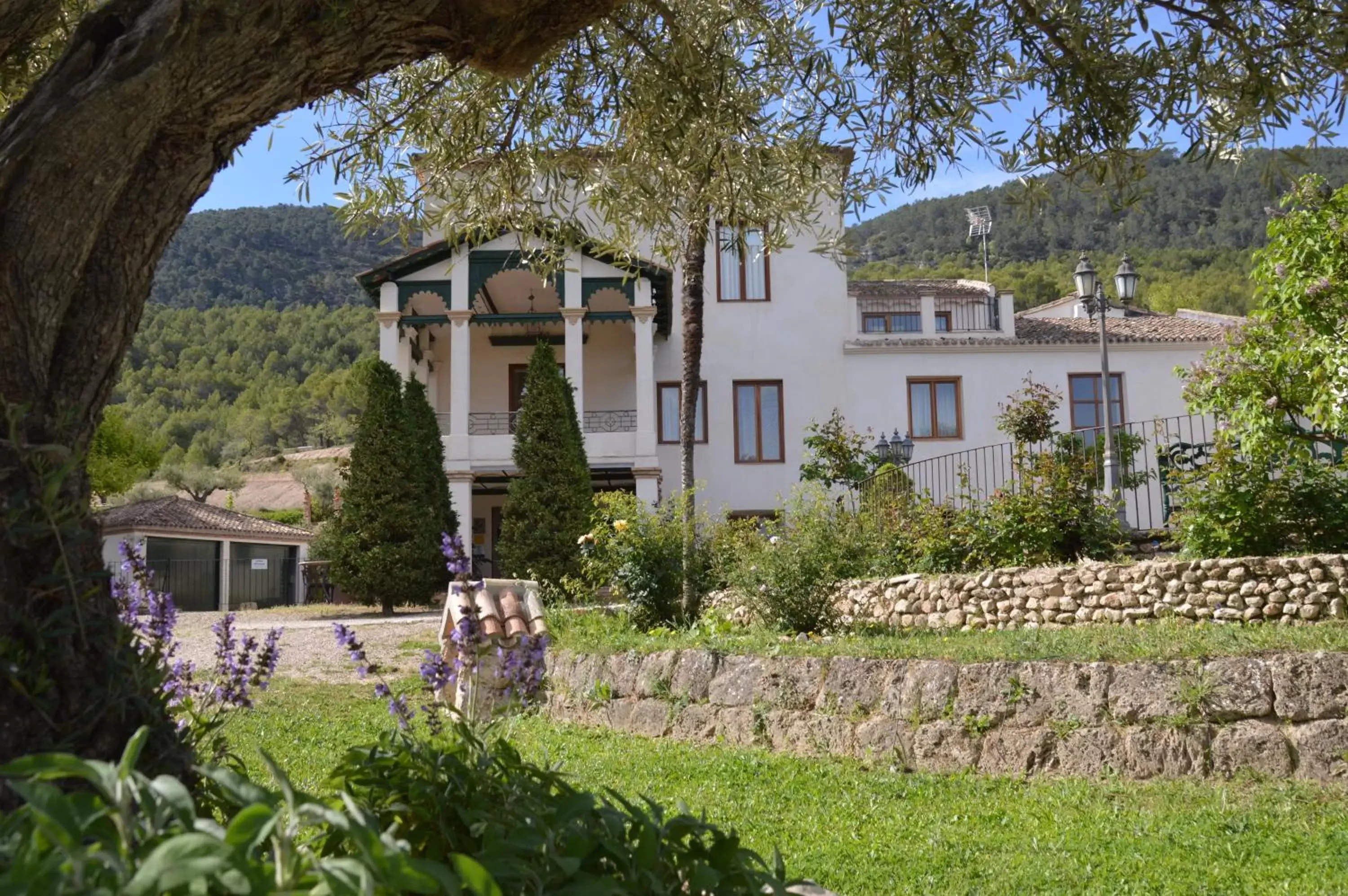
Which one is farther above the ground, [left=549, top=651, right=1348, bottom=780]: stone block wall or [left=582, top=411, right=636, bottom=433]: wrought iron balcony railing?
[left=582, top=411, right=636, bottom=433]: wrought iron balcony railing

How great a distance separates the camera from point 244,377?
6838 centimetres

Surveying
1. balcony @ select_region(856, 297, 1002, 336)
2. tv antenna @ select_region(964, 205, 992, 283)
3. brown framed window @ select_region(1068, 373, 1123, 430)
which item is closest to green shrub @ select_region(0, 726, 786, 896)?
balcony @ select_region(856, 297, 1002, 336)

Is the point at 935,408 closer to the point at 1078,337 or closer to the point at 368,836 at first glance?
the point at 1078,337

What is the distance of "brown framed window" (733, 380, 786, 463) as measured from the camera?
24.3m

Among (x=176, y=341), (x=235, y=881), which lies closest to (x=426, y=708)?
(x=235, y=881)

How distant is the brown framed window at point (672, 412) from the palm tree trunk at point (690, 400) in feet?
27.1

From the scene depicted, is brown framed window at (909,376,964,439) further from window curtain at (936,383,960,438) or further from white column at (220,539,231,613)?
white column at (220,539,231,613)

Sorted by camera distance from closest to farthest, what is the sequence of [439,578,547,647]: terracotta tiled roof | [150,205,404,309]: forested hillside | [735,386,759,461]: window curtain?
[439,578,547,647]: terracotta tiled roof
[735,386,759,461]: window curtain
[150,205,404,309]: forested hillside

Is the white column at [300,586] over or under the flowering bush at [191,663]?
under

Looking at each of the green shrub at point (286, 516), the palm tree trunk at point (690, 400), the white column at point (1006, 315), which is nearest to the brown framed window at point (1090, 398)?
the white column at point (1006, 315)

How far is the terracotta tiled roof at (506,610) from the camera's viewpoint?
8555 millimetres

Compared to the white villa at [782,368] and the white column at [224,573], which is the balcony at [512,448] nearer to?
the white villa at [782,368]

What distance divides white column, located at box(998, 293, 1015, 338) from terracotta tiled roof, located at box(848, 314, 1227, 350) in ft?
0.75

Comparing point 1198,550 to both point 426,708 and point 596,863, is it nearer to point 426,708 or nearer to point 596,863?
point 426,708
